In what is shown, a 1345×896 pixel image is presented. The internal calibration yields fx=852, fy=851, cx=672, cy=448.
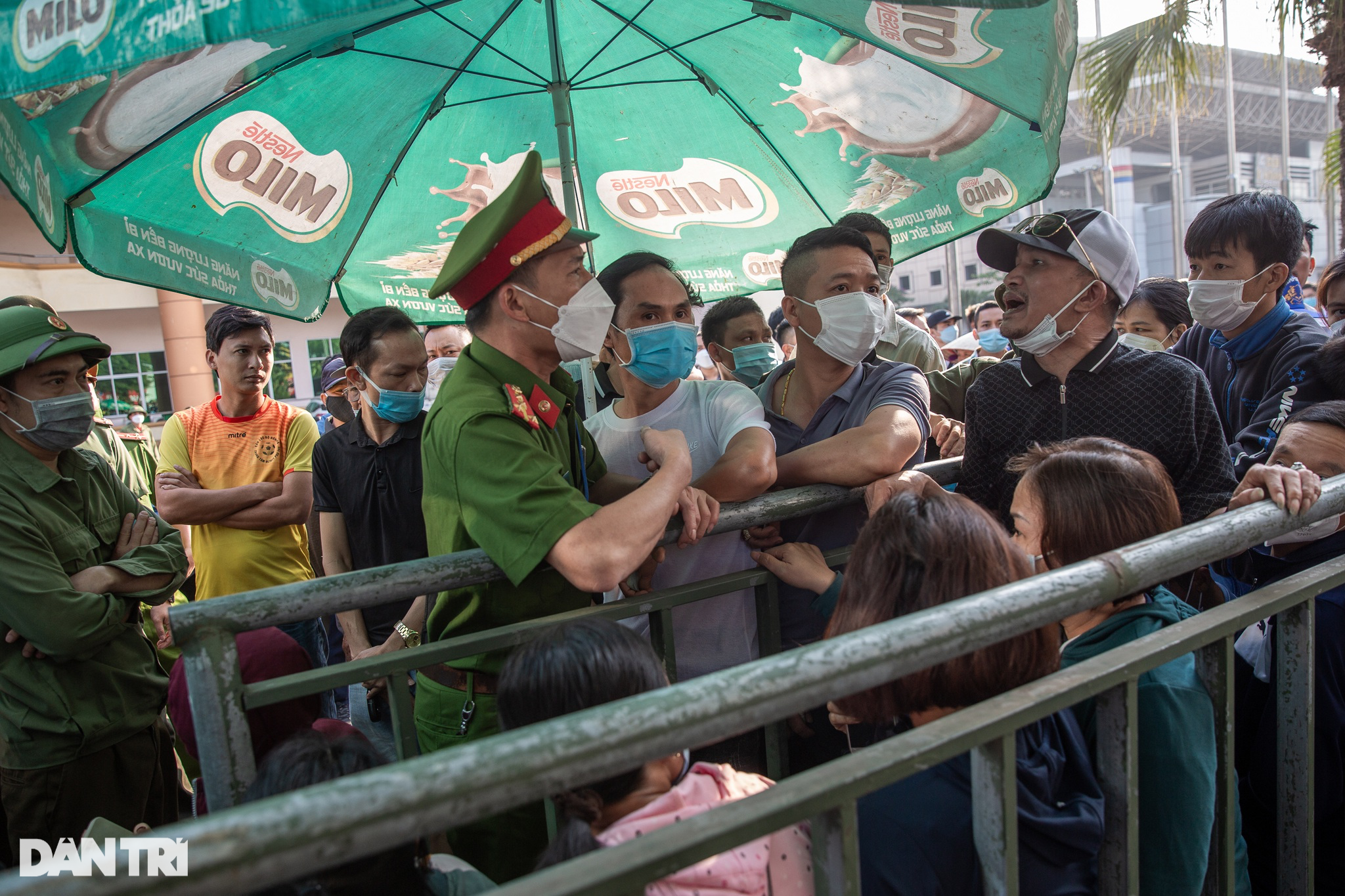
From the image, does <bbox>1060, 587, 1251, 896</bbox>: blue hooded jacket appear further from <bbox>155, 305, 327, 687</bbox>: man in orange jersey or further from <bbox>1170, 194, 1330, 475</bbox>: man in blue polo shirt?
<bbox>155, 305, 327, 687</bbox>: man in orange jersey

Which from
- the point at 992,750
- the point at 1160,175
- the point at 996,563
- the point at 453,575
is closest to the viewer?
the point at 992,750

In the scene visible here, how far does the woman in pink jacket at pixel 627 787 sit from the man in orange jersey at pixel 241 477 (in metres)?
2.79

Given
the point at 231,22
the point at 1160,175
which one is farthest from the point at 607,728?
the point at 1160,175

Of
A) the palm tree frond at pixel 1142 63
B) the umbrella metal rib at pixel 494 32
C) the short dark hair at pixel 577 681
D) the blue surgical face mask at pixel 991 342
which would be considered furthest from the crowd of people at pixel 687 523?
the palm tree frond at pixel 1142 63

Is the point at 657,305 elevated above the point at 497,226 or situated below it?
below

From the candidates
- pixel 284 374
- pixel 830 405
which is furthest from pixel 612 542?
pixel 284 374

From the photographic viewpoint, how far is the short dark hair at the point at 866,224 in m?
3.64

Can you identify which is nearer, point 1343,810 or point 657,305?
point 1343,810

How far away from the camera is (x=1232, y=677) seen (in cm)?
145

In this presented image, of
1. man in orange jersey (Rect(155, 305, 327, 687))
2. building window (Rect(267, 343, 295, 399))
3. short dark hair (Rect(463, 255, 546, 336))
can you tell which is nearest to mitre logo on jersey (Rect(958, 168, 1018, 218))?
short dark hair (Rect(463, 255, 546, 336))

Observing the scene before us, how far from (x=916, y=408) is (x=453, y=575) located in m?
1.48

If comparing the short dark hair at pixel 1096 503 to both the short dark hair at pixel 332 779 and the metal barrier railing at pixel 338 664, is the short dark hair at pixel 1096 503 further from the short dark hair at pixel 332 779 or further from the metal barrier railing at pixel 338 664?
the short dark hair at pixel 332 779

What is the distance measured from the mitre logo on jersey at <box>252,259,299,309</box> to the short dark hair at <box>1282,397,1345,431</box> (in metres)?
3.33

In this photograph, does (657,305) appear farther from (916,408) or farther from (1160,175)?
→ (1160,175)
